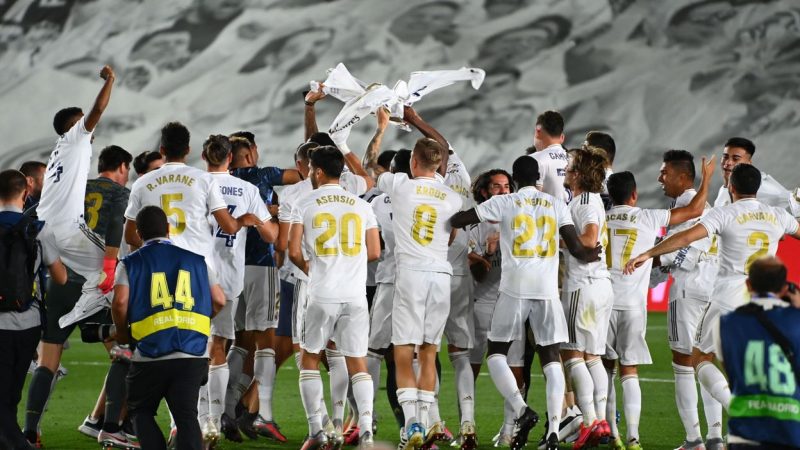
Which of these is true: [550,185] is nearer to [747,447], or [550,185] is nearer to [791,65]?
[747,447]

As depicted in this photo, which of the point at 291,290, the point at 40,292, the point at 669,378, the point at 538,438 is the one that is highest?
the point at 40,292

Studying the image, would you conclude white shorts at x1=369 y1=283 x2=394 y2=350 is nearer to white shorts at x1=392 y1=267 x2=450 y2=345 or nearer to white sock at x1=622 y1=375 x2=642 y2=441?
white shorts at x1=392 y1=267 x2=450 y2=345

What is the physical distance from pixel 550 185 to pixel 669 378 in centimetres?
516

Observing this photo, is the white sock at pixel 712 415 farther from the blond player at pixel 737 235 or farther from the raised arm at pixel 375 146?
the raised arm at pixel 375 146

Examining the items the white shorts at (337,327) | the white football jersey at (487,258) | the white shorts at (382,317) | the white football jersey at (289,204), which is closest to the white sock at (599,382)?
the white football jersey at (487,258)

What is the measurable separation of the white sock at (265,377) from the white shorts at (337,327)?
1175 millimetres

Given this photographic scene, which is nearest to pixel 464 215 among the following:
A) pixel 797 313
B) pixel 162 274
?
pixel 162 274

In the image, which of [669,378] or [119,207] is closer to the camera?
[119,207]

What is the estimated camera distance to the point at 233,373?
372 inches

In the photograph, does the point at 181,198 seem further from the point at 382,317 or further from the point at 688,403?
the point at 688,403

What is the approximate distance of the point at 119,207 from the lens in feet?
29.3

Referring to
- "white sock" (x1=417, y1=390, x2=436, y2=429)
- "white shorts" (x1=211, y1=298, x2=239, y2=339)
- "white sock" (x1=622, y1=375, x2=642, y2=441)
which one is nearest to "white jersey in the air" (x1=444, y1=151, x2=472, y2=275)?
"white sock" (x1=417, y1=390, x2=436, y2=429)

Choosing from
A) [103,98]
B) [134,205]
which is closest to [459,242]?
[134,205]

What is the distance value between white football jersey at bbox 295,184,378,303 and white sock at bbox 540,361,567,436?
4.85 feet
